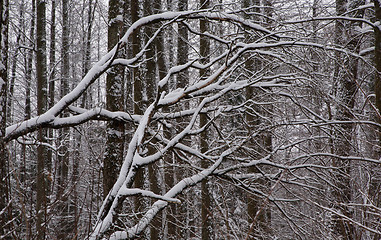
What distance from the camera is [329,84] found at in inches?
228

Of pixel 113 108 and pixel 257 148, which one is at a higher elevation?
pixel 113 108

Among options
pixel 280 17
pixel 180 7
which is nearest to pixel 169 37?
pixel 180 7

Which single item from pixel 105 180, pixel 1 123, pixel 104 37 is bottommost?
pixel 105 180

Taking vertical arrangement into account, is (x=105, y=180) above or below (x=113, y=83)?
below

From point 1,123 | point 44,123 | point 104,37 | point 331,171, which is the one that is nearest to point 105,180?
point 44,123

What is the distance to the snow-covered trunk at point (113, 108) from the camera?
500 cm

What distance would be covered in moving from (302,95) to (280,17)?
1.44 metres

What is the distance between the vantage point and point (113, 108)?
208 inches

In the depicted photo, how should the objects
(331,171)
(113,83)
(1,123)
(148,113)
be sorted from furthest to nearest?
(113,83) → (331,171) → (148,113) → (1,123)

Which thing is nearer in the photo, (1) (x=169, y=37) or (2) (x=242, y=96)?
(2) (x=242, y=96)

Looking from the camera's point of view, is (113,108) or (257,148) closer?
(113,108)

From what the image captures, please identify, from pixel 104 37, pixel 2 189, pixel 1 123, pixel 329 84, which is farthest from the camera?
pixel 104 37

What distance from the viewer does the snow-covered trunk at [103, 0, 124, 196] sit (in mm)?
4996

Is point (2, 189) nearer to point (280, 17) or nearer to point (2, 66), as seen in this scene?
point (2, 66)
